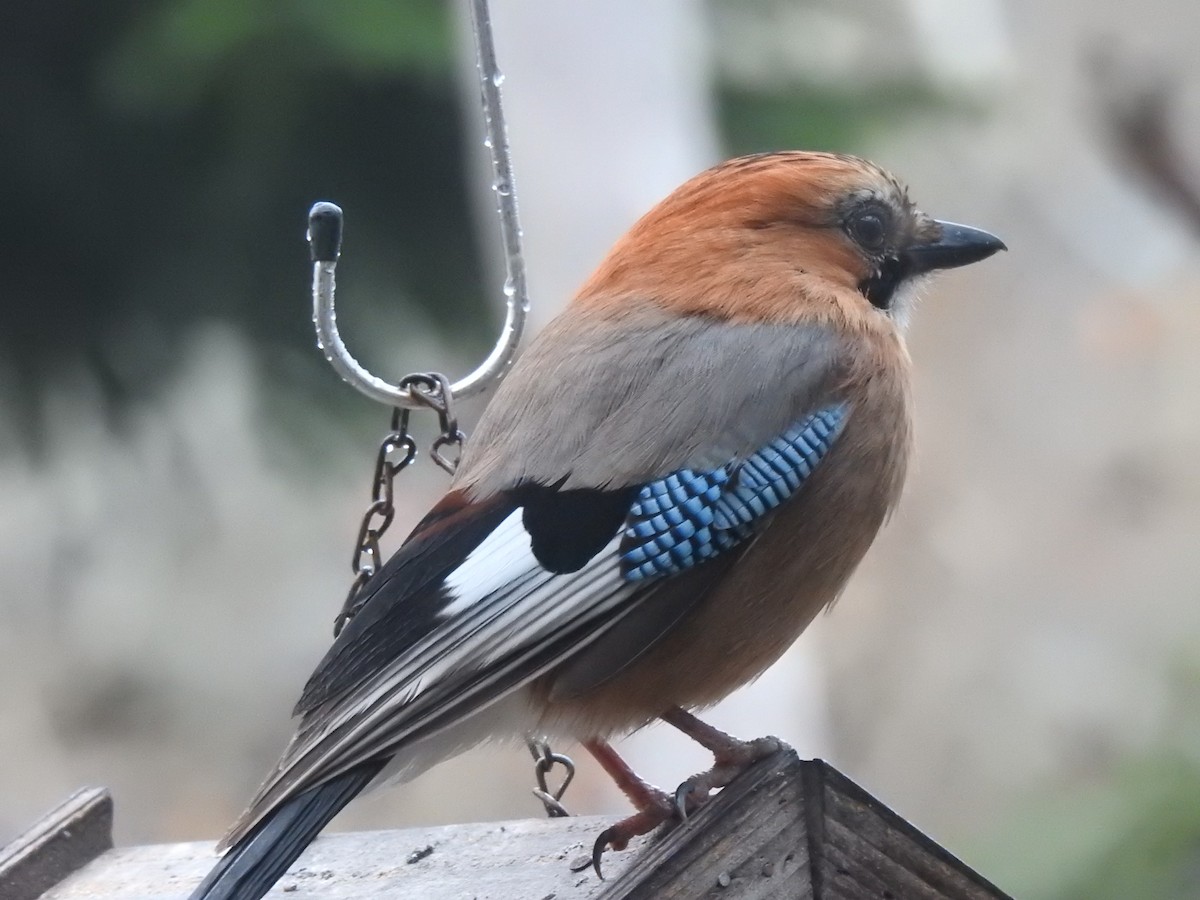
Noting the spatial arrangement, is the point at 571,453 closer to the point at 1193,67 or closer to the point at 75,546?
the point at 75,546

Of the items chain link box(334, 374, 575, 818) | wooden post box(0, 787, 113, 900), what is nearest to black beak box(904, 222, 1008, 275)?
chain link box(334, 374, 575, 818)

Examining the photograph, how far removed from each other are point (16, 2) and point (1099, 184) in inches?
246

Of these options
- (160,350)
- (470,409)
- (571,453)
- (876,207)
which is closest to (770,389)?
(571,453)

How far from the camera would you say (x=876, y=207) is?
104 inches

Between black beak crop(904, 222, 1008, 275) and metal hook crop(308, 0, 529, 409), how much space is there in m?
0.70

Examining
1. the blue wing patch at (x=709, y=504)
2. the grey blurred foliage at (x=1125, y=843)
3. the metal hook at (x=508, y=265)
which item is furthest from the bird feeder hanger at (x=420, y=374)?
the grey blurred foliage at (x=1125, y=843)

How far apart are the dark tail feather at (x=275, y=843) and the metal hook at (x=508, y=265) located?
0.60 meters

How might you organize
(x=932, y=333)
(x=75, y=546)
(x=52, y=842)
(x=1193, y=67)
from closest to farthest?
(x=52, y=842), (x=75, y=546), (x=1193, y=67), (x=932, y=333)

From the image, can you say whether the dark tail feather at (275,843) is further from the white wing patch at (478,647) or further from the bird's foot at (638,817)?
the bird's foot at (638,817)

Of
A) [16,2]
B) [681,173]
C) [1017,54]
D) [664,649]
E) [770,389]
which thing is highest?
[1017,54]

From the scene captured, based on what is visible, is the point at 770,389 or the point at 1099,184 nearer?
the point at 770,389

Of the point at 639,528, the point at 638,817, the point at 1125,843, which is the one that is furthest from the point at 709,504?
the point at 1125,843

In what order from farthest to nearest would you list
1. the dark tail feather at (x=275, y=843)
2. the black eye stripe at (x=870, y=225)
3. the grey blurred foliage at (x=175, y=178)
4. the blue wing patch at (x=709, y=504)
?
the grey blurred foliage at (x=175, y=178)
the black eye stripe at (x=870, y=225)
the blue wing patch at (x=709, y=504)
the dark tail feather at (x=275, y=843)

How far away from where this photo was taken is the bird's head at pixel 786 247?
2465 mm
